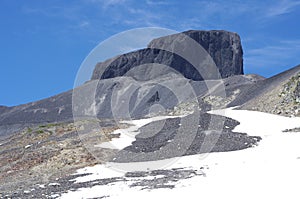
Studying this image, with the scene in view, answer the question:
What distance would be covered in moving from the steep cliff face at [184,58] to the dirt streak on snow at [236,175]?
328 feet

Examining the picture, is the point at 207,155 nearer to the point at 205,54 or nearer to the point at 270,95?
the point at 270,95

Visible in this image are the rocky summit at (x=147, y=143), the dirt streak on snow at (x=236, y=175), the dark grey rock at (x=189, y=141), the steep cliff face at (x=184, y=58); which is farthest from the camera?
the steep cliff face at (x=184, y=58)

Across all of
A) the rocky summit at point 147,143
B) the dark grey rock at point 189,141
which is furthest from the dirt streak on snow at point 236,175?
the dark grey rock at point 189,141

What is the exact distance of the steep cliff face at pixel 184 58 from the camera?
12431 centimetres

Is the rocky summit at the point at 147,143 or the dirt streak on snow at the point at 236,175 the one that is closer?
the dirt streak on snow at the point at 236,175

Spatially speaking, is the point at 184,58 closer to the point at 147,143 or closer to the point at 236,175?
the point at 147,143

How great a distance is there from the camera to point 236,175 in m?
14.5

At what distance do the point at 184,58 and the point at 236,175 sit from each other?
11919cm

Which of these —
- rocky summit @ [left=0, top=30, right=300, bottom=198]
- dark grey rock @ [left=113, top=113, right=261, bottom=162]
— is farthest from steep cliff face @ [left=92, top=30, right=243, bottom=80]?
dark grey rock @ [left=113, top=113, right=261, bottom=162]

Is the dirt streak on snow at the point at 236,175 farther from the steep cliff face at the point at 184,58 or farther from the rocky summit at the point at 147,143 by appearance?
the steep cliff face at the point at 184,58

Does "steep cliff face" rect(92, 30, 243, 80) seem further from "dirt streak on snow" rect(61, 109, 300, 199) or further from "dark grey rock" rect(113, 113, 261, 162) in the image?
"dirt streak on snow" rect(61, 109, 300, 199)

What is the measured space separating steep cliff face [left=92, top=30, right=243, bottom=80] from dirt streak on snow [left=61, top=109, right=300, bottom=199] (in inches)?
3932

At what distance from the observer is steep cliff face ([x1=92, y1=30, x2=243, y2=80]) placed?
408ft

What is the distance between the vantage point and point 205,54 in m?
129
